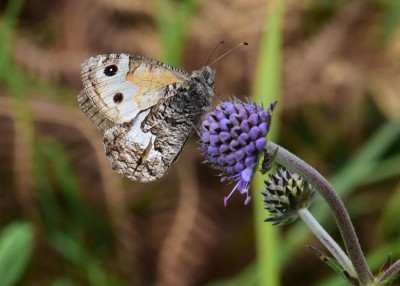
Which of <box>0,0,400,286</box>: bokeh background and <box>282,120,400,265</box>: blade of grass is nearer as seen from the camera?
<box>282,120,400,265</box>: blade of grass

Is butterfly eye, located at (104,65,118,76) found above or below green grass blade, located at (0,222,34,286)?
above

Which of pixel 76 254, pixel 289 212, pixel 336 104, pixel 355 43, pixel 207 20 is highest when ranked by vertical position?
pixel 207 20

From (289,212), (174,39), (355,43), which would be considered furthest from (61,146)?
(289,212)

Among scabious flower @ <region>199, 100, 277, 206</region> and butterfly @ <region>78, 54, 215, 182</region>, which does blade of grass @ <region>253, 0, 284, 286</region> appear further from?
scabious flower @ <region>199, 100, 277, 206</region>

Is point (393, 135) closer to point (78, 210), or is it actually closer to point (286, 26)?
point (286, 26)

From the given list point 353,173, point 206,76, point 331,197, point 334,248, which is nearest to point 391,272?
point 334,248

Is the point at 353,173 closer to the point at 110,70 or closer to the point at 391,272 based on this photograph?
the point at 110,70

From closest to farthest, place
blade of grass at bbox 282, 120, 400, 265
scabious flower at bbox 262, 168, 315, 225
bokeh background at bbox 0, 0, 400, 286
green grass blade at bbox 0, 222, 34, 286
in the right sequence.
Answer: scabious flower at bbox 262, 168, 315, 225, green grass blade at bbox 0, 222, 34, 286, blade of grass at bbox 282, 120, 400, 265, bokeh background at bbox 0, 0, 400, 286

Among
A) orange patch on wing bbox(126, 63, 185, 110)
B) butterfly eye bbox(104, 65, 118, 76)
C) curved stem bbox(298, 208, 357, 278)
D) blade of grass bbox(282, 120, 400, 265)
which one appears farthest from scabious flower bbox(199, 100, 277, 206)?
blade of grass bbox(282, 120, 400, 265)
